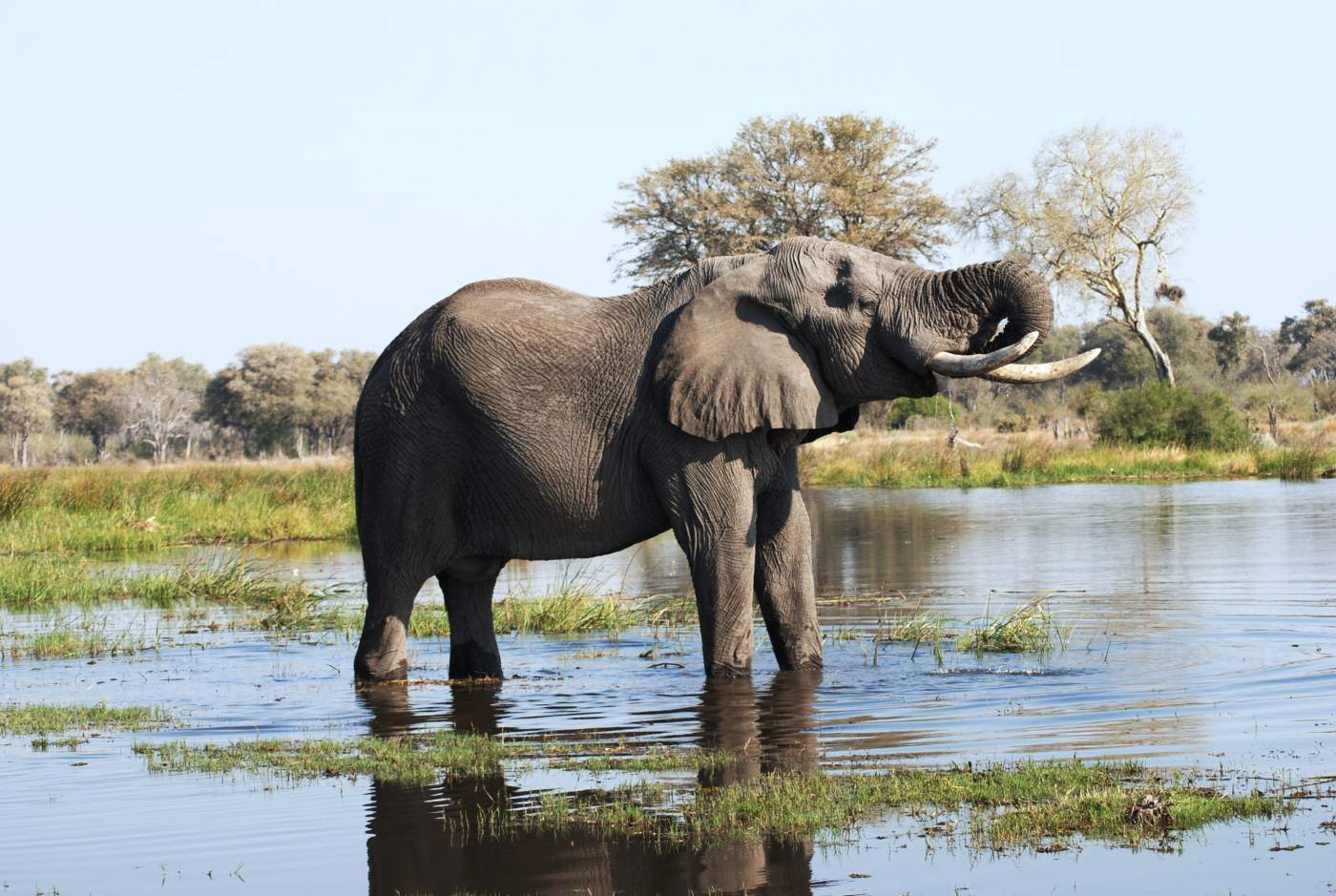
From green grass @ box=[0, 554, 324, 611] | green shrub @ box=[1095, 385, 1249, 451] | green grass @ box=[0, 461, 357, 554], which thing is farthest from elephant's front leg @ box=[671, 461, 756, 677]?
green shrub @ box=[1095, 385, 1249, 451]

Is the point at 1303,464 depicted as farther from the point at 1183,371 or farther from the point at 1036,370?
the point at 1183,371

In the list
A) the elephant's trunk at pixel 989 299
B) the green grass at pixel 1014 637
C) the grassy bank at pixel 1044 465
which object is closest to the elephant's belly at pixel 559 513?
the elephant's trunk at pixel 989 299

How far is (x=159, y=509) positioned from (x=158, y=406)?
58866 mm

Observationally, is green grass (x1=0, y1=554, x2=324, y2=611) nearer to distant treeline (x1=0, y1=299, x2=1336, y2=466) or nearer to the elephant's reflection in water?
the elephant's reflection in water

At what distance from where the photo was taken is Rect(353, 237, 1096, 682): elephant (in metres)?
9.39

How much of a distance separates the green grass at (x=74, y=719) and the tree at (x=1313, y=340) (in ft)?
245

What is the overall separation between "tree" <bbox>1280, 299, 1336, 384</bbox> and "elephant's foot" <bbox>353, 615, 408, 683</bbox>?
7299cm

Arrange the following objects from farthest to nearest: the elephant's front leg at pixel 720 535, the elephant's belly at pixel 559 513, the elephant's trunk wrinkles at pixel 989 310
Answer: the elephant's belly at pixel 559 513 < the elephant's front leg at pixel 720 535 < the elephant's trunk wrinkles at pixel 989 310

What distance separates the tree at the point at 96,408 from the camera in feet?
268

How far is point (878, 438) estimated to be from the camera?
41.9 metres

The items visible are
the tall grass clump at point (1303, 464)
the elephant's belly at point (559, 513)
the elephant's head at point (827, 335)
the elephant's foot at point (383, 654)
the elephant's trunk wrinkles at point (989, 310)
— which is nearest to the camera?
the elephant's trunk wrinkles at point (989, 310)

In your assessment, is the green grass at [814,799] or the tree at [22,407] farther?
the tree at [22,407]

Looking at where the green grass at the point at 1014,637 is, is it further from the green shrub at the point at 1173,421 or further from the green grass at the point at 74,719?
the green shrub at the point at 1173,421

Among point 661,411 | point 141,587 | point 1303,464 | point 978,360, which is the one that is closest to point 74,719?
point 661,411
